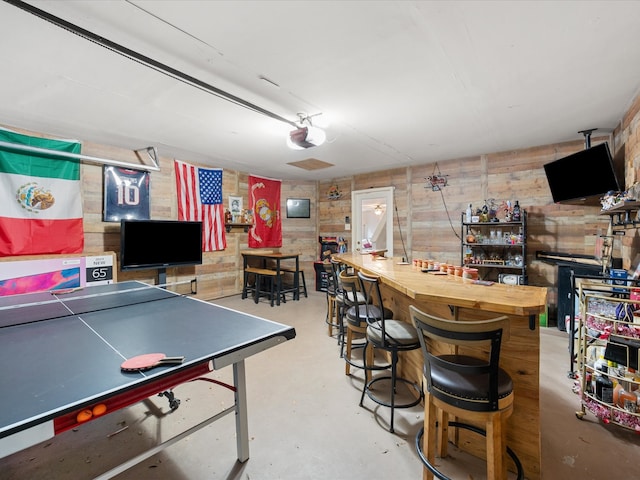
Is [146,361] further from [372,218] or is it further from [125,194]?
[372,218]

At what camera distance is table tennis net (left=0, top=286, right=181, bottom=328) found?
1.90 metres

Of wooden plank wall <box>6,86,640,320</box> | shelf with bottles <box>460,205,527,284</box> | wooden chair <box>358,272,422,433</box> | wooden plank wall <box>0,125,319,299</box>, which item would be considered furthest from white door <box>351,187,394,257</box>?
wooden chair <box>358,272,422,433</box>

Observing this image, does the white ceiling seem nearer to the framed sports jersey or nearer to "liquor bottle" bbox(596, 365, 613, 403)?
the framed sports jersey

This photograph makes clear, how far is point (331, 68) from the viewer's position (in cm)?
232

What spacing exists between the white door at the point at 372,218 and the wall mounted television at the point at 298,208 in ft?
3.64

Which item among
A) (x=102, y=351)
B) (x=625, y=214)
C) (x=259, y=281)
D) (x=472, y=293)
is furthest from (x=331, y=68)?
(x=259, y=281)

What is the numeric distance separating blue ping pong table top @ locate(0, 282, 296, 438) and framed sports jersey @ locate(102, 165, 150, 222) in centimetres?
231

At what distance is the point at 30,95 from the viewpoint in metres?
2.75

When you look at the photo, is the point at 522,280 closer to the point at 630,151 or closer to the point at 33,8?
the point at 630,151

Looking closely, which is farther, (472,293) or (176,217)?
(176,217)

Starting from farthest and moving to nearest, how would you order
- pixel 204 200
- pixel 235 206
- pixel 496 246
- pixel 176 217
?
1. pixel 235 206
2. pixel 204 200
3. pixel 176 217
4. pixel 496 246

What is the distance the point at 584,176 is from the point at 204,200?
18.1ft

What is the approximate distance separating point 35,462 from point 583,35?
4365 millimetres

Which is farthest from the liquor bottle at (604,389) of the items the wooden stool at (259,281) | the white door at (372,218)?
the wooden stool at (259,281)
